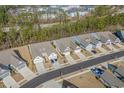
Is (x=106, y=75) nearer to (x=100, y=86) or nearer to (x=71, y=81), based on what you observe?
(x=100, y=86)

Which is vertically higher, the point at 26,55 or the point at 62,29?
the point at 62,29

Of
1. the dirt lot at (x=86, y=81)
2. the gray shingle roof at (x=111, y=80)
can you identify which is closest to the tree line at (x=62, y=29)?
the dirt lot at (x=86, y=81)

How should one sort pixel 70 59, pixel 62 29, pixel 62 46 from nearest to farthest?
pixel 70 59 → pixel 62 46 → pixel 62 29

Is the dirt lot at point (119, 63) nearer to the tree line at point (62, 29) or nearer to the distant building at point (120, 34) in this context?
the distant building at point (120, 34)

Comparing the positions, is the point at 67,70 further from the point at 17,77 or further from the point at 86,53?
the point at 17,77

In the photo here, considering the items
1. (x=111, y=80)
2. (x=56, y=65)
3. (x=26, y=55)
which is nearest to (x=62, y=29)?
(x=56, y=65)

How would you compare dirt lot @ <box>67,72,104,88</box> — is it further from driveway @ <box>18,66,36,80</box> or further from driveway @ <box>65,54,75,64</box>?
driveway @ <box>18,66,36,80</box>
